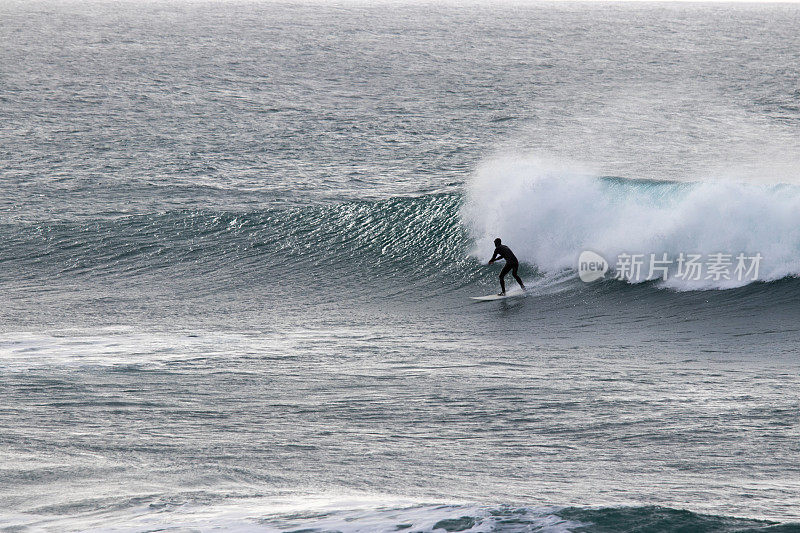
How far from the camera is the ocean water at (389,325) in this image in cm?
620

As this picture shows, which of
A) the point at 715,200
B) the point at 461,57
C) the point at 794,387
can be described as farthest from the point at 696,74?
the point at 794,387

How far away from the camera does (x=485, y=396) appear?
863 centimetres

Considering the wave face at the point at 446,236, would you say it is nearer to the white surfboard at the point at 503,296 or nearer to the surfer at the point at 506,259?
the white surfboard at the point at 503,296

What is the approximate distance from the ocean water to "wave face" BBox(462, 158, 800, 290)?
46 millimetres

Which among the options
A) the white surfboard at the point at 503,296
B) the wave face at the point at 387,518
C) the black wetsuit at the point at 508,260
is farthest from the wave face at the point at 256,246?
the wave face at the point at 387,518

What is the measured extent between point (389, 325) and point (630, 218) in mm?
5590

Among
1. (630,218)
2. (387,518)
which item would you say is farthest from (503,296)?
(387,518)

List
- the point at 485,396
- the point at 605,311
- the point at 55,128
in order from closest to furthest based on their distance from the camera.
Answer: the point at 485,396 → the point at 605,311 → the point at 55,128

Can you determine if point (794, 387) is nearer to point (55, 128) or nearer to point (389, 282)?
point (389, 282)

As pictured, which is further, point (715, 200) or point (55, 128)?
point (55, 128)

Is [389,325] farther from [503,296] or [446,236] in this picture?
[446,236]

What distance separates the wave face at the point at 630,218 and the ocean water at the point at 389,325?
0.15 feet

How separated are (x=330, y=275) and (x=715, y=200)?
6.40 m

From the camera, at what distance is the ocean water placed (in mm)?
6195
